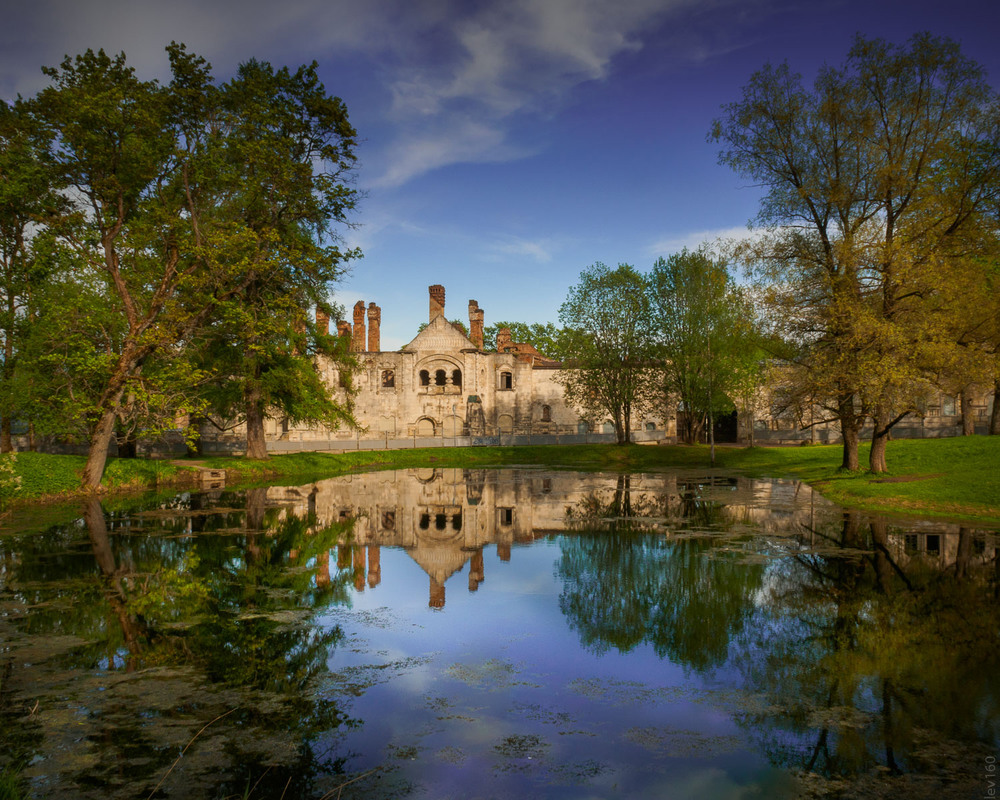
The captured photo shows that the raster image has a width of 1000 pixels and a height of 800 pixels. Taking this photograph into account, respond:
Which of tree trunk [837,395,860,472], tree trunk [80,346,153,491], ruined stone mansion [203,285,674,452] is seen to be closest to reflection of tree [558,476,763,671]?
tree trunk [837,395,860,472]

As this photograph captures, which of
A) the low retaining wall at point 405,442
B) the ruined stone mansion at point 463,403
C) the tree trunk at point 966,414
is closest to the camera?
the tree trunk at point 966,414

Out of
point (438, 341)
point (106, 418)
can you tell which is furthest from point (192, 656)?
point (438, 341)

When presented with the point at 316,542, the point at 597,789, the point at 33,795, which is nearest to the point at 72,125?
the point at 316,542

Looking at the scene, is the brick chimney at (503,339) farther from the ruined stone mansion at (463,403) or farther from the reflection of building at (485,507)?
the reflection of building at (485,507)

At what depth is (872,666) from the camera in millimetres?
5980

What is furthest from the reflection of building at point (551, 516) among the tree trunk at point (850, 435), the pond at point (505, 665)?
the tree trunk at point (850, 435)

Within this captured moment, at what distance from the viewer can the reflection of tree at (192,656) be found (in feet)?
14.5

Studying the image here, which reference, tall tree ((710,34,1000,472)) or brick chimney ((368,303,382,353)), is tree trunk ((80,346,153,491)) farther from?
brick chimney ((368,303,382,353))

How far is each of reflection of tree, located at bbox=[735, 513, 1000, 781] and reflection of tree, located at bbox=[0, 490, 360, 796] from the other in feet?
11.1

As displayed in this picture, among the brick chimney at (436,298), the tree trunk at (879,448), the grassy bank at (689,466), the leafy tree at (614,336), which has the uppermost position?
the brick chimney at (436,298)

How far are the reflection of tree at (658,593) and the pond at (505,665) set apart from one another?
0.17 ft

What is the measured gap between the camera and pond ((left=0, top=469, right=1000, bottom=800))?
432cm

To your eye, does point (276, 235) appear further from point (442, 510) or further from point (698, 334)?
point (698, 334)

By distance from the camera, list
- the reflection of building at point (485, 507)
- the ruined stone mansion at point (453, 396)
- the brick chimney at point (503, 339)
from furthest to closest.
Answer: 1. the brick chimney at point (503, 339)
2. the ruined stone mansion at point (453, 396)
3. the reflection of building at point (485, 507)
